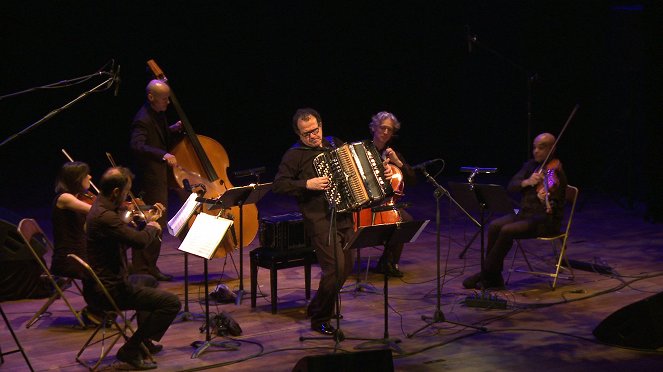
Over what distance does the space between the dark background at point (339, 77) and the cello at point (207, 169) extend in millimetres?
4725

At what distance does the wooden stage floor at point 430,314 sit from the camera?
6.33 meters

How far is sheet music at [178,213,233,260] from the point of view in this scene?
20.7 feet

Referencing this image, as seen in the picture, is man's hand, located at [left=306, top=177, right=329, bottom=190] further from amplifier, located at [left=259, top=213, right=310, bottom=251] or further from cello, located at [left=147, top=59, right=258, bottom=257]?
cello, located at [left=147, top=59, right=258, bottom=257]

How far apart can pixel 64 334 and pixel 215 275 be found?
6.91 ft

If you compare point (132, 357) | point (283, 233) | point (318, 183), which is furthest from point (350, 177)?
point (132, 357)

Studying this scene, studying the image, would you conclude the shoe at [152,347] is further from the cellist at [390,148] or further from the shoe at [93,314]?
the cellist at [390,148]

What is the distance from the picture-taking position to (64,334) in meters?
6.99

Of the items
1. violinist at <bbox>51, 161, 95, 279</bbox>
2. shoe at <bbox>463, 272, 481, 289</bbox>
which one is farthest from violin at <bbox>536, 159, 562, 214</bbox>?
violinist at <bbox>51, 161, 95, 279</bbox>

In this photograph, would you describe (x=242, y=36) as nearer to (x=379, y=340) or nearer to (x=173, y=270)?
(x=173, y=270)

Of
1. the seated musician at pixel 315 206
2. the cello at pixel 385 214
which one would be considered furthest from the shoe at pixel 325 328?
the cello at pixel 385 214

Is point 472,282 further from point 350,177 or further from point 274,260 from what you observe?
point 350,177

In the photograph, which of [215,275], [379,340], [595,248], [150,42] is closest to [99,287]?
[379,340]

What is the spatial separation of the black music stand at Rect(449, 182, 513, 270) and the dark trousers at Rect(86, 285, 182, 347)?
9.63 ft

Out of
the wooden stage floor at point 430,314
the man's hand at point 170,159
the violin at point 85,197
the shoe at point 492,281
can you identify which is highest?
the man's hand at point 170,159
